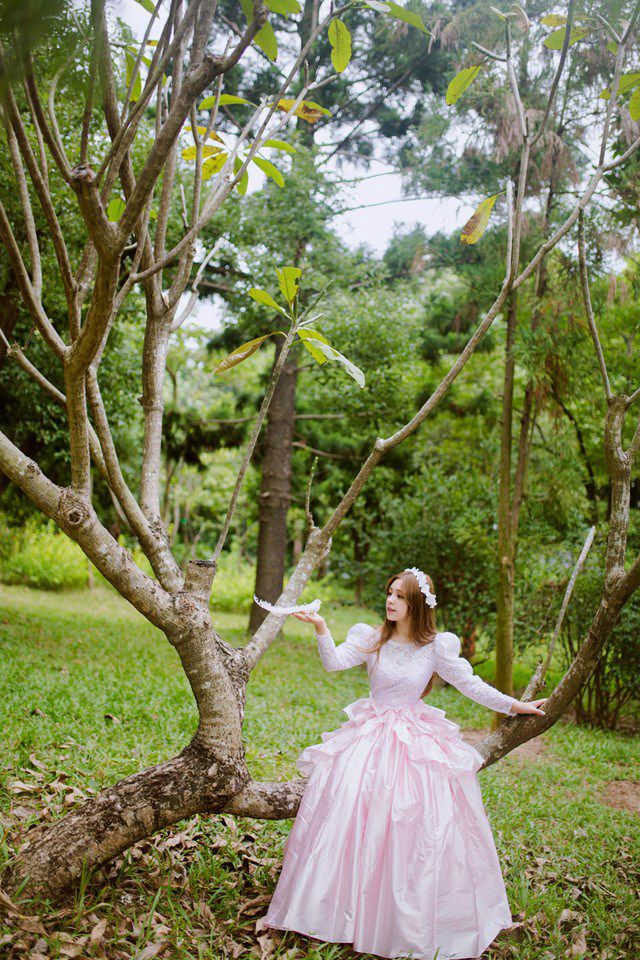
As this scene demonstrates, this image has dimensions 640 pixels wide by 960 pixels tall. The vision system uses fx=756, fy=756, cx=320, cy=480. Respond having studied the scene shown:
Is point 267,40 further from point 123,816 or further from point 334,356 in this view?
point 123,816

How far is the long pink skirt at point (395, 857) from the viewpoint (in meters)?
2.26

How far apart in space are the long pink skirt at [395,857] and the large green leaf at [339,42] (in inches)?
81.4

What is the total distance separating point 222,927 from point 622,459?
6.52ft

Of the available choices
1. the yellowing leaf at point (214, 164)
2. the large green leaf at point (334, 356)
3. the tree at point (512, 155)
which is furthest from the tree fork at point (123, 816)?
the tree at point (512, 155)

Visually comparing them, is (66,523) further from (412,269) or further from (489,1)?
(412,269)

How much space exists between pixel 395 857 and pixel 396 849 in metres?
0.02

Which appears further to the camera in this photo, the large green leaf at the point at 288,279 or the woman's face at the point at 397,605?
the woman's face at the point at 397,605

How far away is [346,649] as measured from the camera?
9.06 feet

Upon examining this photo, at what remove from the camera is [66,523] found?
208 centimetres

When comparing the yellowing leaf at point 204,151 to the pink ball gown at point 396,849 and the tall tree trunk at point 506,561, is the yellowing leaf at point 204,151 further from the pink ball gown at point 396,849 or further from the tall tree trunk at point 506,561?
the tall tree trunk at point 506,561

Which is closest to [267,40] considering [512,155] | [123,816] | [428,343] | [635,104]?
[635,104]

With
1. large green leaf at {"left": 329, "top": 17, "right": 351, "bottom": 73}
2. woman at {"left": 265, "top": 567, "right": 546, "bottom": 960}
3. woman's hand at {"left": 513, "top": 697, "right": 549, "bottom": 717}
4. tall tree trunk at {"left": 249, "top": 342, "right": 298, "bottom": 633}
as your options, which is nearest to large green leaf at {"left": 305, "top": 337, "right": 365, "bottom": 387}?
large green leaf at {"left": 329, "top": 17, "right": 351, "bottom": 73}

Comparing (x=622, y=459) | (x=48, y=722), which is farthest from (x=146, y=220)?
(x=48, y=722)

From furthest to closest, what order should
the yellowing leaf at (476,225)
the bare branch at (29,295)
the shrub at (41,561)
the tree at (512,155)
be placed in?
the shrub at (41,561)
the tree at (512,155)
the yellowing leaf at (476,225)
the bare branch at (29,295)
